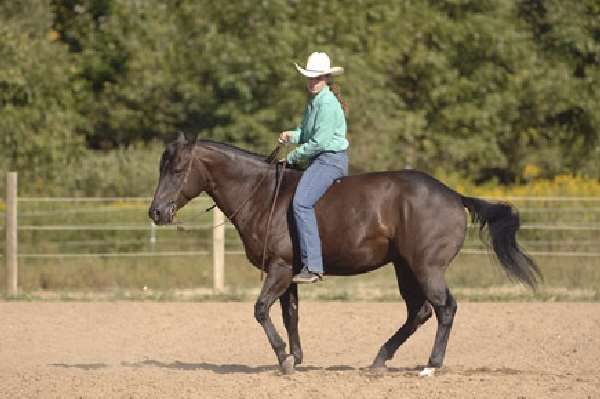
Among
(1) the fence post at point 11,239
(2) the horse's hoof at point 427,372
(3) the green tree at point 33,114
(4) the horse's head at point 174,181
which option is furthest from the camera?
(3) the green tree at point 33,114

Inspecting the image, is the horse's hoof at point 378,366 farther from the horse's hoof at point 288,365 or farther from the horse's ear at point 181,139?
the horse's ear at point 181,139

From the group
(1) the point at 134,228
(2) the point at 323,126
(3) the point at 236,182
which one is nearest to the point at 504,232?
(2) the point at 323,126

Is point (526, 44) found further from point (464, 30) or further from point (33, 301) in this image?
point (33, 301)

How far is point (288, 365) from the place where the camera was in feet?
29.7

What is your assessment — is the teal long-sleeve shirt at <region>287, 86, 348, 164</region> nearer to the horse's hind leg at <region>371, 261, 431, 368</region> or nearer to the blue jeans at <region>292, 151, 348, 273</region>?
the blue jeans at <region>292, 151, 348, 273</region>

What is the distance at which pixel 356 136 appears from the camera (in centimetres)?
2469

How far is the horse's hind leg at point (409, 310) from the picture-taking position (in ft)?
30.9

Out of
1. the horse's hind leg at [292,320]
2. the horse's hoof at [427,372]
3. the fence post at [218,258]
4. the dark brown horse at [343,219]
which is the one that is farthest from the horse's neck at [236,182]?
the fence post at [218,258]

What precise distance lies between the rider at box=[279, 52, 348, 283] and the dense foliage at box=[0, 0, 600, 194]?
1419 cm

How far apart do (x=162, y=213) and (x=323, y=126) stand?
4.67 feet

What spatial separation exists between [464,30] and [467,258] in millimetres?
10477

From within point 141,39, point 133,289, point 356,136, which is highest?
point 141,39

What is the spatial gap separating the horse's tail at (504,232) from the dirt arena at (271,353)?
82 cm

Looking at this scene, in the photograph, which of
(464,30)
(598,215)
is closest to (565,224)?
(598,215)
